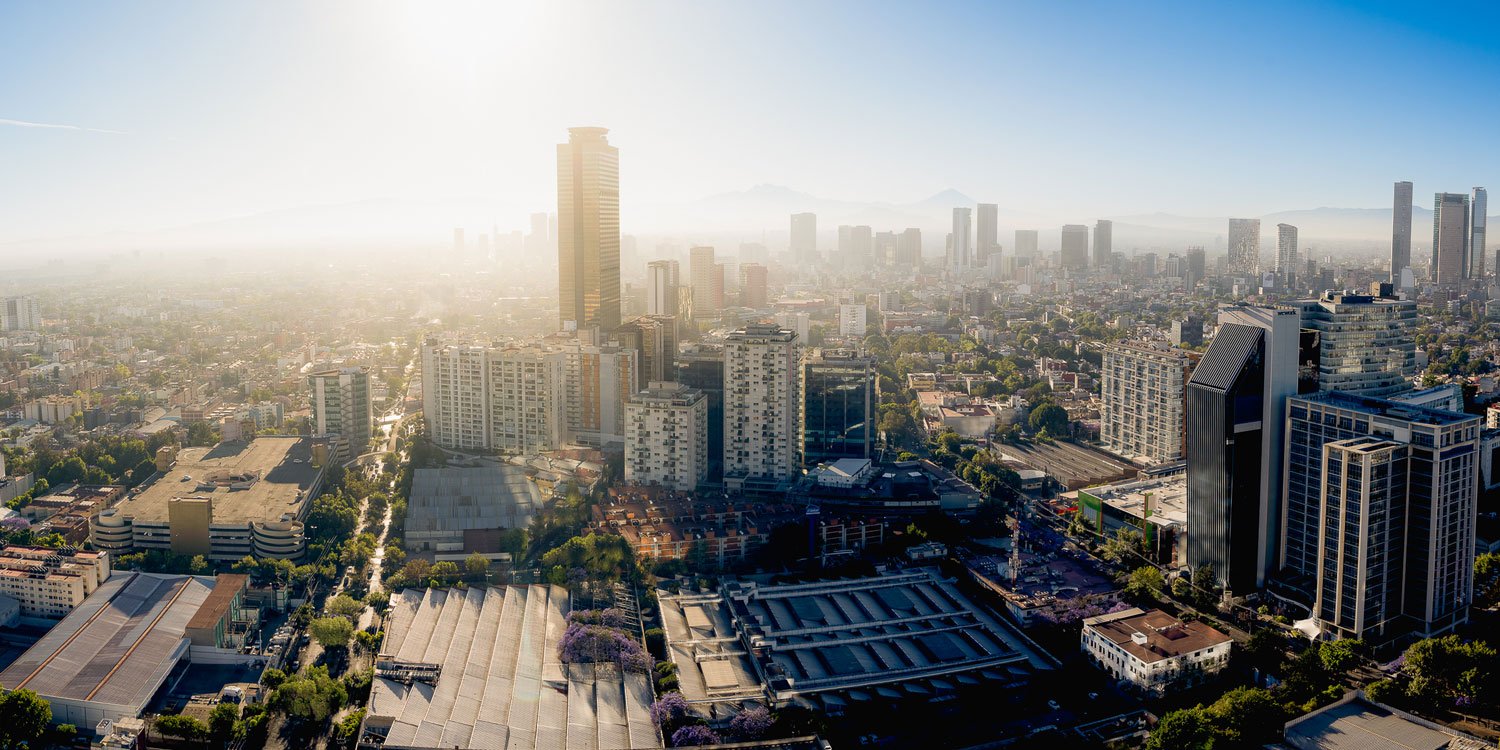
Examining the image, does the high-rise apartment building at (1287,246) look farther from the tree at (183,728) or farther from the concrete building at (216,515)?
the tree at (183,728)

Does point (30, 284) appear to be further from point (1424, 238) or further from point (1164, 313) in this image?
point (1424, 238)

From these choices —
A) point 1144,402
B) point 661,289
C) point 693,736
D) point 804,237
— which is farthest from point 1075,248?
point 693,736

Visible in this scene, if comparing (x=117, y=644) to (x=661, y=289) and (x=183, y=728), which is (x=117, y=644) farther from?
(x=661, y=289)

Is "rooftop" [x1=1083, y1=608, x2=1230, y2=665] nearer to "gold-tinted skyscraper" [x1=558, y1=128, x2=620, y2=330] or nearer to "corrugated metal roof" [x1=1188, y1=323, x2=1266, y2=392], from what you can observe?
"corrugated metal roof" [x1=1188, y1=323, x2=1266, y2=392]

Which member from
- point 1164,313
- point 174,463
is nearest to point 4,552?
point 174,463

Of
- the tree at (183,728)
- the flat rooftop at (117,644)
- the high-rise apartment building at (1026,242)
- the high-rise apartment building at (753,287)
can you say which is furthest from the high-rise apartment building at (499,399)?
the high-rise apartment building at (1026,242)

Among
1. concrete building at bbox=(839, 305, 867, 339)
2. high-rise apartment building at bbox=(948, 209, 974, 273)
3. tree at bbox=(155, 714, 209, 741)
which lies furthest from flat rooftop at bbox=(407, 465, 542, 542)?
high-rise apartment building at bbox=(948, 209, 974, 273)

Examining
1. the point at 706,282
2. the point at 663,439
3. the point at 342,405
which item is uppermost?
the point at 706,282
